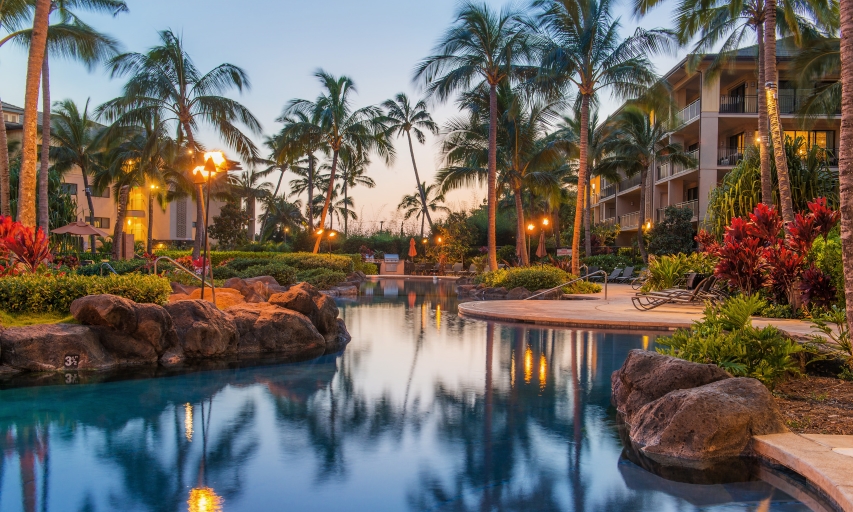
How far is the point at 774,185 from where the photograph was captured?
20.0 meters

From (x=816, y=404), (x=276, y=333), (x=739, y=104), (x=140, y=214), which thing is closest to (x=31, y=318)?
(x=276, y=333)

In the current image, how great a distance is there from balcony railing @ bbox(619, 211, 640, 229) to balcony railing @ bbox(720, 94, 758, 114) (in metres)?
9.31

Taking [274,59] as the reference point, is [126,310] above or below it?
below

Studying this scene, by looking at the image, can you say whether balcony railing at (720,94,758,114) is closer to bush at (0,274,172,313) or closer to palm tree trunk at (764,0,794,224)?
palm tree trunk at (764,0,794,224)

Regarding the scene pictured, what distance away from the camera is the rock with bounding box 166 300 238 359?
32.3 ft

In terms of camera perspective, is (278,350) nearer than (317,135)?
Yes

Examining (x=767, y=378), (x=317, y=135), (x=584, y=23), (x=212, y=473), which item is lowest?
(x=212, y=473)

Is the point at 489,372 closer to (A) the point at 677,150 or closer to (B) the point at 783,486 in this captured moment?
(B) the point at 783,486

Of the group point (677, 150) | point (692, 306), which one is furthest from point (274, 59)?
point (692, 306)

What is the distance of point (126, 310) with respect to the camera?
29.8 feet

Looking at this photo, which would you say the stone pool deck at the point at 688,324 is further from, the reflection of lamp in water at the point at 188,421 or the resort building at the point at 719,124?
the resort building at the point at 719,124

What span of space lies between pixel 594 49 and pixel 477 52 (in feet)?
13.2

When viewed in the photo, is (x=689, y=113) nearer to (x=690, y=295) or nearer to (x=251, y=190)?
(x=690, y=295)

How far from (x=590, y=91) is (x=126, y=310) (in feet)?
55.5
